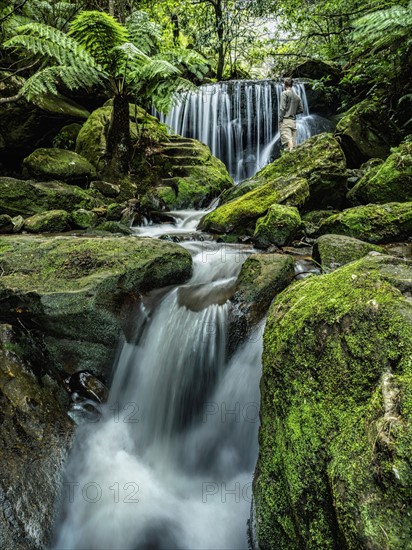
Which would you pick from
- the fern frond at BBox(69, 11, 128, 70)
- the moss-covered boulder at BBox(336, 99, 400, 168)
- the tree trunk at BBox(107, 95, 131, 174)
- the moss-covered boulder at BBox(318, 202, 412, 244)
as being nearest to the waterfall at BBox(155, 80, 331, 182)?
the moss-covered boulder at BBox(336, 99, 400, 168)

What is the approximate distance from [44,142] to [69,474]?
359 inches

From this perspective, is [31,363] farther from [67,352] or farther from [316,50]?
[316,50]

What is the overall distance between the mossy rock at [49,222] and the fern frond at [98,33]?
123 inches

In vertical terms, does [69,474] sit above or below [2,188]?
below

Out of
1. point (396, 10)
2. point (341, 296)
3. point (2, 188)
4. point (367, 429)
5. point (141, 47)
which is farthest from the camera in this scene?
Result: point (141, 47)

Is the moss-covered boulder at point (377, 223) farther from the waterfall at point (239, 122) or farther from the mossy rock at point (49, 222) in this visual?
the waterfall at point (239, 122)

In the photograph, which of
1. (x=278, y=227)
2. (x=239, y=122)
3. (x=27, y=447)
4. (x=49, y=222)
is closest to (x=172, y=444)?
(x=27, y=447)

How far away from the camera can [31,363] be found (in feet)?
A: 8.95

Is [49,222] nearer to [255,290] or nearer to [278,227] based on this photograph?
[278,227]

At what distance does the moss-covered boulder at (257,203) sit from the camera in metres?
5.63

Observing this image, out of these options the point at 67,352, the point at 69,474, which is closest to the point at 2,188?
the point at 67,352

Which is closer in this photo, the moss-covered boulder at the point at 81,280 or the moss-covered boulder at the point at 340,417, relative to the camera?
the moss-covered boulder at the point at 340,417

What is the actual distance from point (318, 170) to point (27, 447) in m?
5.81

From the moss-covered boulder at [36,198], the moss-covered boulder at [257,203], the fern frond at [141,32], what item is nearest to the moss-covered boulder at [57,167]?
the moss-covered boulder at [36,198]
